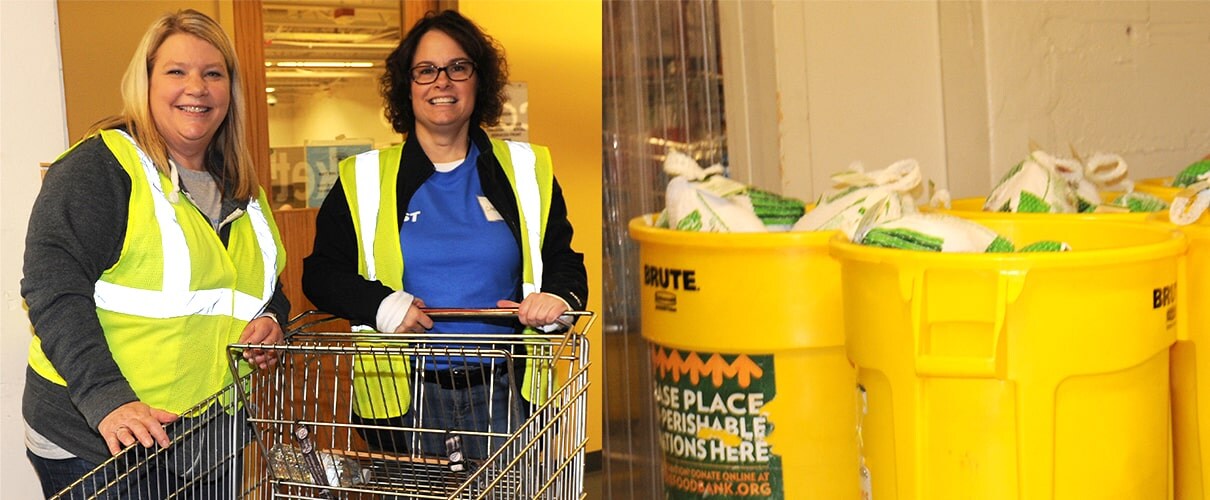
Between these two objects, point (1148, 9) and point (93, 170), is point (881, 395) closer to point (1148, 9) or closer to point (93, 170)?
point (93, 170)

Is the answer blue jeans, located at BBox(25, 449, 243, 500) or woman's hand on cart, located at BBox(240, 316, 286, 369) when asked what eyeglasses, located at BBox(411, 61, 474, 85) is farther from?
blue jeans, located at BBox(25, 449, 243, 500)

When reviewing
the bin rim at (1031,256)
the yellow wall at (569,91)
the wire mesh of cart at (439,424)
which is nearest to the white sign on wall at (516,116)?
the yellow wall at (569,91)

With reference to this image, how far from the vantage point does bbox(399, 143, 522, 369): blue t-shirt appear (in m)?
2.68

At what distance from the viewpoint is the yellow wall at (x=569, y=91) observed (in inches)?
181

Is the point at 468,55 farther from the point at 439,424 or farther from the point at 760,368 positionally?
the point at 760,368

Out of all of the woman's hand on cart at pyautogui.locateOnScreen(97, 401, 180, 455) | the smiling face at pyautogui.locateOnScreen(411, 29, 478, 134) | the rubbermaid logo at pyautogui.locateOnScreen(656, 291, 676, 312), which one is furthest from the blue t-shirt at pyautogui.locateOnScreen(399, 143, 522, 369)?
the woman's hand on cart at pyautogui.locateOnScreen(97, 401, 180, 455)

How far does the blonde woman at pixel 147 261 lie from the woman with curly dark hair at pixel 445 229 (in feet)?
0.90

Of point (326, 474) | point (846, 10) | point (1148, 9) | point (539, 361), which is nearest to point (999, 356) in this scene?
point (539, 361)

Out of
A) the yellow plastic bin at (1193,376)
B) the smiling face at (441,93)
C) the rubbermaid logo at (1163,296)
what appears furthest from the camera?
the smiling face at (441,93)

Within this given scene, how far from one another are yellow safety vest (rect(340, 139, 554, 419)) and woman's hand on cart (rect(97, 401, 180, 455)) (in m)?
0.67

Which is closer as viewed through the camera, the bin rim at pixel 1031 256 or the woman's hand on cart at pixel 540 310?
the bin rim at pixel 1031 256

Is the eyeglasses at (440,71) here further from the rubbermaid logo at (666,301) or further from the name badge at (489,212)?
the rubbermaid logo at (666,301)

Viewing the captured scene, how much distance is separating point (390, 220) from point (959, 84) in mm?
2170

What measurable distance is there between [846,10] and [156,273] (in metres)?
2.40
